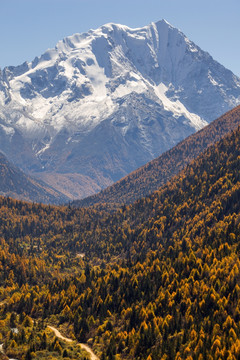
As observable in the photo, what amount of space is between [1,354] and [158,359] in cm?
6106

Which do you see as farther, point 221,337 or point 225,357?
point 221,337

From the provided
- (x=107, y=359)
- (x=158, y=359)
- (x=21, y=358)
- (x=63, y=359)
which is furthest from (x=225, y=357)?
(x=21, y=358)

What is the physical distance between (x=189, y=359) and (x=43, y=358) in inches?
2273

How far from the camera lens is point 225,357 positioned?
184875 millimetres

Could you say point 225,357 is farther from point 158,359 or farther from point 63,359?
point 63,359

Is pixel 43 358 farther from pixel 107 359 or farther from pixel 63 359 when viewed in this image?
pixel 107 359

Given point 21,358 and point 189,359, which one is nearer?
point 189,359

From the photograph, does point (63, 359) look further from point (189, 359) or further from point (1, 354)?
point (189, 359)

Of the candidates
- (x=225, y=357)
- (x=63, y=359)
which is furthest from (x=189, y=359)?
(x=63, y=359)

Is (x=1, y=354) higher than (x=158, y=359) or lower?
higher

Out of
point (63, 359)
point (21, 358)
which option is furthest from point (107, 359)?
point (21, 358)

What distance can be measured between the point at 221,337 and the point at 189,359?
20.4 meters

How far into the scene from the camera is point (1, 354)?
193500mm

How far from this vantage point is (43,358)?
7800 inches
